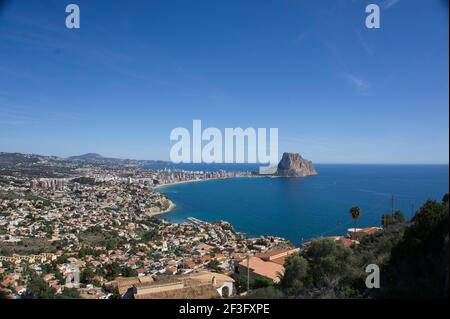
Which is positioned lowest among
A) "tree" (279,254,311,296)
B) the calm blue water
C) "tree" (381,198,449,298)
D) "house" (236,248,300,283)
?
the calm blue water

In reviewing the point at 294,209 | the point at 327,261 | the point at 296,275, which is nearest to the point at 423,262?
the point at 327,261

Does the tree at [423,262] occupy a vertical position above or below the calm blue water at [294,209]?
above

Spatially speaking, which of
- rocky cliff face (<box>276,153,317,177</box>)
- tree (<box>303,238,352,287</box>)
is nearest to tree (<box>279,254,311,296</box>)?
tree (<box>303,238,352,287</box>)

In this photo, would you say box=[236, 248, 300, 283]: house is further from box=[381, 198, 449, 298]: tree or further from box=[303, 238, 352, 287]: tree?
box=[381, 198, 449, 298]: tree

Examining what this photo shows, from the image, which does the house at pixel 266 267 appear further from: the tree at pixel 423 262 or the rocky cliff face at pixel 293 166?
the rocky cliff face at pixel 293 166

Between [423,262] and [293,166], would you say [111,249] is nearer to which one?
[423,262]

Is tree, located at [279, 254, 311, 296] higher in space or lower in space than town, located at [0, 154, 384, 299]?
higher

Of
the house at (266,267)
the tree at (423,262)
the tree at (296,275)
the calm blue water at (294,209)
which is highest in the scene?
the tree at (423,262)

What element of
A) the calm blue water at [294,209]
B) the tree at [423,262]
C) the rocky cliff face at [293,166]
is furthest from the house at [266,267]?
the rocky cliff face at [293,166]
